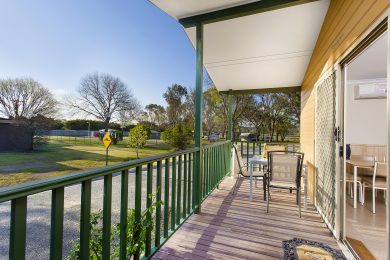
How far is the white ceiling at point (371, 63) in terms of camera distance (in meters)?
3.09

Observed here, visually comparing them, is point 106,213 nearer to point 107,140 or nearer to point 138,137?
point 138,137

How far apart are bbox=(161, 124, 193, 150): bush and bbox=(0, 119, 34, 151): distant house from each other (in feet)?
27.9

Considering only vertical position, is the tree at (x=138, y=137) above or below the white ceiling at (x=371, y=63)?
below

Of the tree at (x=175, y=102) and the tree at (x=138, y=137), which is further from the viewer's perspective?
the tree at (x=175, y=102)

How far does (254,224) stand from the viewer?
247 centimetres

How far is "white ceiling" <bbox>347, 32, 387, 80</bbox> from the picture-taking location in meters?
3.09

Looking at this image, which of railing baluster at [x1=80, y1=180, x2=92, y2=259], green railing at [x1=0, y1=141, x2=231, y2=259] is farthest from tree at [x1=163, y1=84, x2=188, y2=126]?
railing baluster at [x1=80, y1=180, x2=92, y2=259]

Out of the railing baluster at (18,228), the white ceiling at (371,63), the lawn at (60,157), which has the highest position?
the white ceiling at (371,63)

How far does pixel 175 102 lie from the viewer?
20922 millimetres

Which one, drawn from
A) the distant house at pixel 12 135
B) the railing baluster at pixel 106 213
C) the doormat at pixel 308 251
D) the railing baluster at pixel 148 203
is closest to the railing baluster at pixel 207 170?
the doormat at pixel 308 251

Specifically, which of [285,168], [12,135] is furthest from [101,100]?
[285,168]

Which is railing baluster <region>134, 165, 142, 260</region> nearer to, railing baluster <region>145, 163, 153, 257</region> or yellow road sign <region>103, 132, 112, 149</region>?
railing baluster <region>145, 163, 153, 257</region>

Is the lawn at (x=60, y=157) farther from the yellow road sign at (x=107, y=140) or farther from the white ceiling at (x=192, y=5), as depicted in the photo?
the white ceiling at (x=192, y=5)

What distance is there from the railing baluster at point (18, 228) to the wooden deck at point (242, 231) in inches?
50.5
